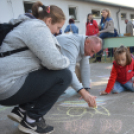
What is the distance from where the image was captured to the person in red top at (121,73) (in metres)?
2.58

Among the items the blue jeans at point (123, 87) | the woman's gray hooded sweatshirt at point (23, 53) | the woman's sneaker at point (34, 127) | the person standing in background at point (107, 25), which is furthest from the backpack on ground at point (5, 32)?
the person standing in background at point (107, 25)

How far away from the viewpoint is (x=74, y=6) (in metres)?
11.4

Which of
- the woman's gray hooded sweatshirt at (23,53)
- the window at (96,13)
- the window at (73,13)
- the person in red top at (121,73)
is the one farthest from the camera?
the window at (96,13)

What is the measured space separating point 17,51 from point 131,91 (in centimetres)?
199

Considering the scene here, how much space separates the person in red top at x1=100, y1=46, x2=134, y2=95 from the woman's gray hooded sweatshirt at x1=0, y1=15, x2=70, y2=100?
1.44 m

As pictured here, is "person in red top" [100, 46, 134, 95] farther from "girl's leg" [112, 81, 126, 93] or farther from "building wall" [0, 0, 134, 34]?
"building wall" [0, 0, 134, 34]

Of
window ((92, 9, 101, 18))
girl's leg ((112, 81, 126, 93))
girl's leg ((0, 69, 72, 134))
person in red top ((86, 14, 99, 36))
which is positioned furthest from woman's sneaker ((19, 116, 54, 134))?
window ((92, 9, 101, 18))

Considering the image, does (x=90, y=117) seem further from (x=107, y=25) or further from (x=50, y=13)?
(x=107, y=25)

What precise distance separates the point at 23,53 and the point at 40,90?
336 mm

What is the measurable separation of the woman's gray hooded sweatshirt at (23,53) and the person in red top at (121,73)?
1439 mm

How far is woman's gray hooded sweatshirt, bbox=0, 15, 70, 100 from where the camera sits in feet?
4.31

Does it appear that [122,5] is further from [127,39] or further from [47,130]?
[47,130]

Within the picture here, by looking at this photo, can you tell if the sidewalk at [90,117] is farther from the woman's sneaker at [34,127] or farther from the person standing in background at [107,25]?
the person standing in background at [107,25]

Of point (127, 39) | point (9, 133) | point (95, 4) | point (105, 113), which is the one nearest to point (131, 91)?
point (105, 113)
